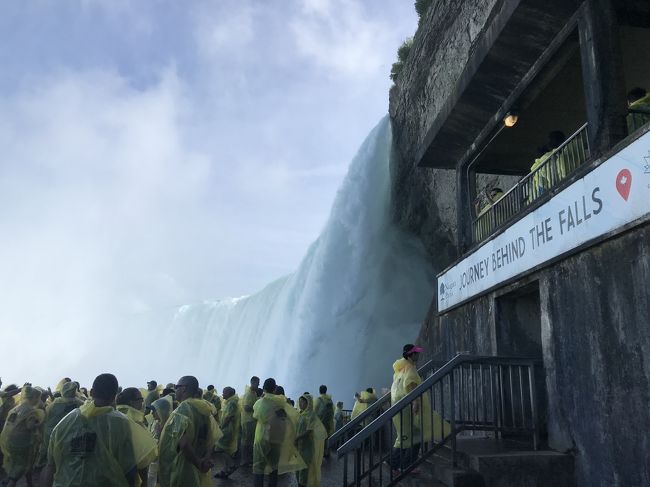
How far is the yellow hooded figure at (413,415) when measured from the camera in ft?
19.8

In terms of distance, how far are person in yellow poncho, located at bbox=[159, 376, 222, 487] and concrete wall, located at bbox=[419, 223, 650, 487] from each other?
3810 mm

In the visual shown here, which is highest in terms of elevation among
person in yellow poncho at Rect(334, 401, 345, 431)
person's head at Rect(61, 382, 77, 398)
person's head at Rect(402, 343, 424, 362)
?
person's head at Rect(402, 343, 424, 362)

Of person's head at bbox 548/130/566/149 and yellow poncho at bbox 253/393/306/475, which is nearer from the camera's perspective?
yellow poncho at bbox 253/393/306/475

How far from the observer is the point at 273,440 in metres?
6.71

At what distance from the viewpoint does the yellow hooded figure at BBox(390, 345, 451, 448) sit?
604cm

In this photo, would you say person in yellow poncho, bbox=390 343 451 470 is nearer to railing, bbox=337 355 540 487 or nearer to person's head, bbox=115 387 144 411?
railing, bbox=337 355 540 487

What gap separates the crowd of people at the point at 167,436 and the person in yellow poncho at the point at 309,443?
1 cm

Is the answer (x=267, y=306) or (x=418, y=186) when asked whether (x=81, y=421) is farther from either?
(x=267, y=306)

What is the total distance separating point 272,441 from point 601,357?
3.90 m

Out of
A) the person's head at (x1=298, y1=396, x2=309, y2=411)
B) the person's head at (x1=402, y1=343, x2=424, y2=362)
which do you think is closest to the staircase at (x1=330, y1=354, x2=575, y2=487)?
the person's head at (x1=402, y1=343, x2=424, y2=362)

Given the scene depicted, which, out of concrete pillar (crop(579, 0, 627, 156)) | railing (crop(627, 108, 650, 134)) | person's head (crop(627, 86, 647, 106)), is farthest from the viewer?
person's head (crop(627, 86, 647, 106))

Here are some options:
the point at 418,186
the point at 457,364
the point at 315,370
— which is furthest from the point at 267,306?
the point at 457,364

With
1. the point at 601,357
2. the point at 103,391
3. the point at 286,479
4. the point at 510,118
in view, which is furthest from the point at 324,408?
the point at 103,391

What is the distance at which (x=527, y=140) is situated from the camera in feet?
33.4
